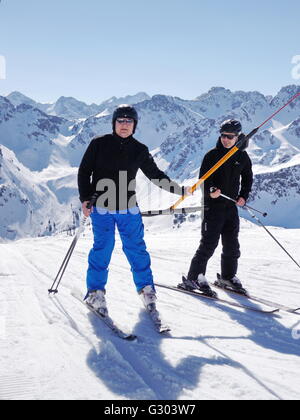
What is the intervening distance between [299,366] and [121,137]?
3828 mm

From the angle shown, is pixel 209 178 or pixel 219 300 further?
pixel 209 178

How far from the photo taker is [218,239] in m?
7.05

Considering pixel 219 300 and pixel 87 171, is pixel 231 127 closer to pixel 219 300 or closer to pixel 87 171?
pixel 87 171

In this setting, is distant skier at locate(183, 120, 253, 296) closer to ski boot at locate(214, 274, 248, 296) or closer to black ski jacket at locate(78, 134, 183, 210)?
ski boot at locate(214, 274, 248, 296)

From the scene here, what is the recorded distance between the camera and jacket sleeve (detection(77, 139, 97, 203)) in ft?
18.8

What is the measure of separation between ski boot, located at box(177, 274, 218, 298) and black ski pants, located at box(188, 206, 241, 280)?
0.32 feet

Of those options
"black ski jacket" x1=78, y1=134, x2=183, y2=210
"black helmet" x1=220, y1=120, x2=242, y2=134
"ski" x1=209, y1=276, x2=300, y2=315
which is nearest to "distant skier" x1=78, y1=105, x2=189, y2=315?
"black ski jacket" x1=78, y1=134, x2=183, y2=210

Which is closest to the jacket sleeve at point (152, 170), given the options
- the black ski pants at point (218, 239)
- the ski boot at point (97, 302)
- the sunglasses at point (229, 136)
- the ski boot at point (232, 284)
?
the black ski pants at point (218, 239)

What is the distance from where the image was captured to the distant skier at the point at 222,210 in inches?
267

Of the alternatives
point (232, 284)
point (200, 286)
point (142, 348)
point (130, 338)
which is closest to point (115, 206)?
point (130, 338)

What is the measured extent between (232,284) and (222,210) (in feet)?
4.84

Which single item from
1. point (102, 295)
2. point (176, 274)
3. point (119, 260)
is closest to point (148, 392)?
point (102, 295)

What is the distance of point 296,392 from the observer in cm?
331
